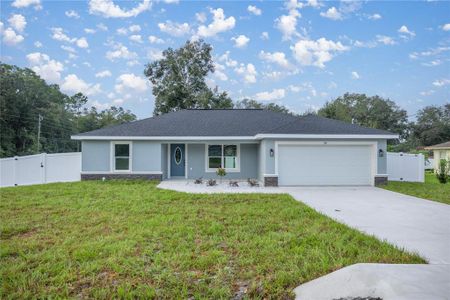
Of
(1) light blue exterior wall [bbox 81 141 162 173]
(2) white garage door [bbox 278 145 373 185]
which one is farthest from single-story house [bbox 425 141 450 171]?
(1) light blue exterior wall [bbox 81 141 162 173]

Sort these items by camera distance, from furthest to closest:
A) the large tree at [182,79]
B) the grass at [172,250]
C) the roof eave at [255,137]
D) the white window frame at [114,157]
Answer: the large tree at [182,79], the white window frame at [114,157], the roof eave at [255,137], the grass at [172,250]

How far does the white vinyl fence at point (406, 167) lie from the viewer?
13.9 metres

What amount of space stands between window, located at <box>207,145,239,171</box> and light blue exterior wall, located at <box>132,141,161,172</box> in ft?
9.01

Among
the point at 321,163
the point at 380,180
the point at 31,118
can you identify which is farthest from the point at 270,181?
the point at 31,118

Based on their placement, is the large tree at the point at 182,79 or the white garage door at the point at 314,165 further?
the large tree at the point at 182,79

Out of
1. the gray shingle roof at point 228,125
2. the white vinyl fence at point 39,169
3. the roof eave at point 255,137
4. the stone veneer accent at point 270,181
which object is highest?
the gray shingle roof at point 228,125

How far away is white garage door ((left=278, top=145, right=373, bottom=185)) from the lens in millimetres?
12273

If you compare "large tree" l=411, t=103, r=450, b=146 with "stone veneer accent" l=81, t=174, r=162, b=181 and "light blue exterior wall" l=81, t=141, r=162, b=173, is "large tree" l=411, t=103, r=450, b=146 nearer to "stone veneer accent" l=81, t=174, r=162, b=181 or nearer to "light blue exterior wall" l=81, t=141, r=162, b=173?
"light blue exterior wall" l=81, t=141, r=162, b=173

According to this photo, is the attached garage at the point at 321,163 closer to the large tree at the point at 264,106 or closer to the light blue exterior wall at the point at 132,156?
the light blue exterior wall at the point at 132,156

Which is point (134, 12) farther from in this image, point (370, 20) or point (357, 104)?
point (357, 104)

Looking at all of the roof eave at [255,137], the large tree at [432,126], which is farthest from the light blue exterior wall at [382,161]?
the large tree at [432,126]

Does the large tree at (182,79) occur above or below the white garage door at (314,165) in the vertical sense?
above

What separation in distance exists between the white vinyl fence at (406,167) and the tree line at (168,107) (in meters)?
17.9

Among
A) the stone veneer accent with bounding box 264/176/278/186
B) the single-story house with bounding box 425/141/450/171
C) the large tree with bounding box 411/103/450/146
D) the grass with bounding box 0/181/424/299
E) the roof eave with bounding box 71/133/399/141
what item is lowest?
the grass with bounding box 0/181/424/299
